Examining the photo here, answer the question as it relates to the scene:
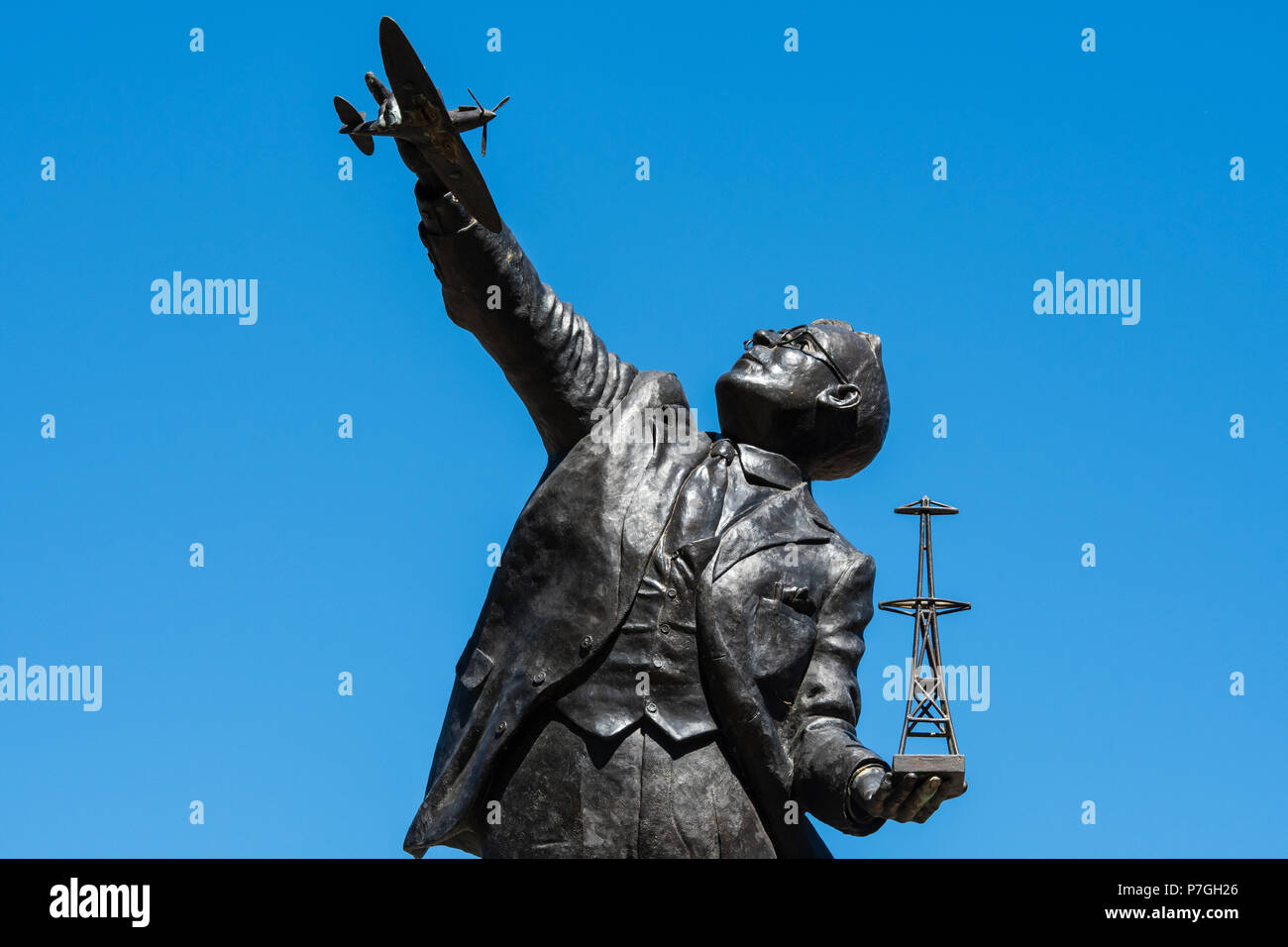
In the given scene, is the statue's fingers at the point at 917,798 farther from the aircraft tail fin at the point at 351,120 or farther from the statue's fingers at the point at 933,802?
the aircraft tail fin at the point at 351,120

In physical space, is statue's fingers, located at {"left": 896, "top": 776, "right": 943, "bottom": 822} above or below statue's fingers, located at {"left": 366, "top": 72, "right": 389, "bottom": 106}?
below

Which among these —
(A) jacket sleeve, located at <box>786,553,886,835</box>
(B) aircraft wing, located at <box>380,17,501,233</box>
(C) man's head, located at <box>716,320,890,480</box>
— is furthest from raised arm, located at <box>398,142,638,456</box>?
(A) jacket sleeve, located at <box>786,553,886,835</box>

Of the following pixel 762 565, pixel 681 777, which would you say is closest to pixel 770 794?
pixel 681 777

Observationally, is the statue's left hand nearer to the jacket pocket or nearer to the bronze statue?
the bronze statue

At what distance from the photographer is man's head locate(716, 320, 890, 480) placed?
34.2ft

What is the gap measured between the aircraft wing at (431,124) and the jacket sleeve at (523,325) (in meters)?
0.16

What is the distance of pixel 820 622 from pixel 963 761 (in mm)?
1337

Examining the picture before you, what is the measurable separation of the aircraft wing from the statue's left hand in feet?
9.16

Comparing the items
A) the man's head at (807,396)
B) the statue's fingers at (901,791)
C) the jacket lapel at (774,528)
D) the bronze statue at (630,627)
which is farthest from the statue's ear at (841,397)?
the statue's fingers at (901,791)

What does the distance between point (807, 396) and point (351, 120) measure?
2.53 m

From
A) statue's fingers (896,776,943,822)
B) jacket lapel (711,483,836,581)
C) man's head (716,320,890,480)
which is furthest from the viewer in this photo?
man's head (716,320,890,480)

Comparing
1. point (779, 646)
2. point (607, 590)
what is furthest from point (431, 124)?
point (779, 646)
